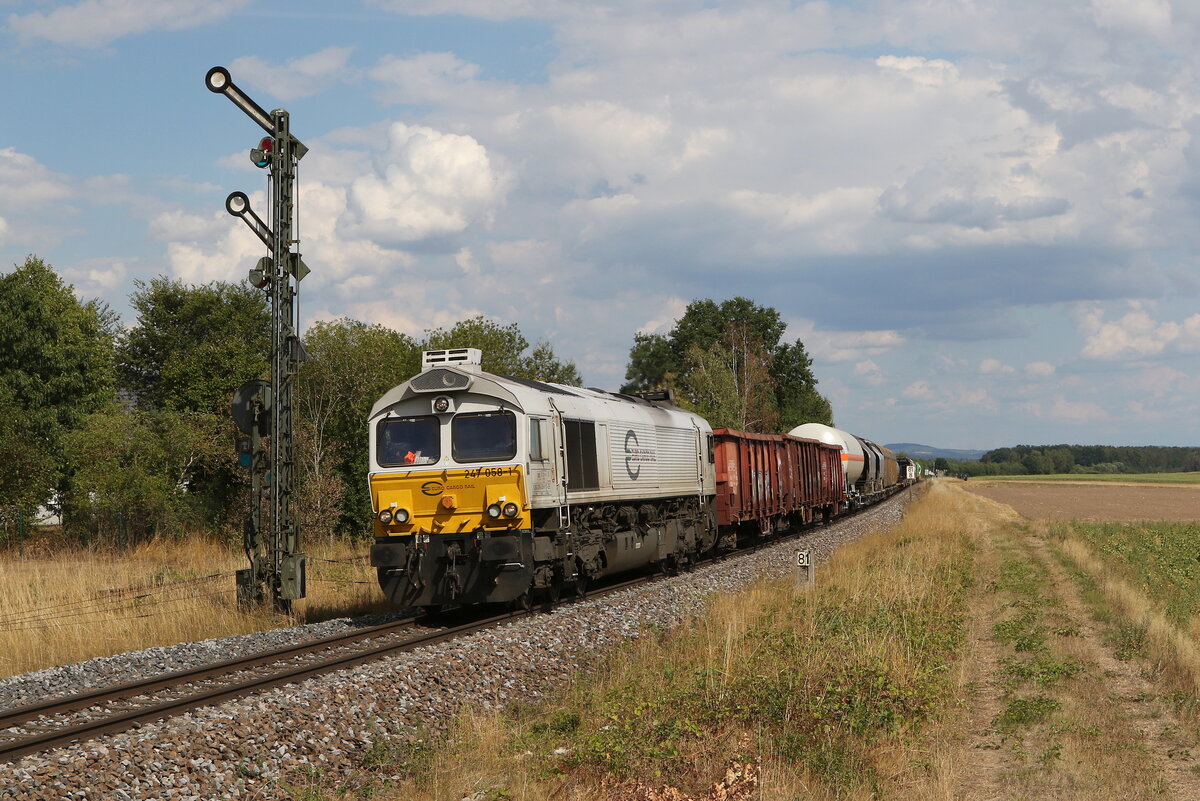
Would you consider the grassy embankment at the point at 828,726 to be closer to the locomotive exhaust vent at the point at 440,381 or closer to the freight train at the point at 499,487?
the freight train at the point at 499,487

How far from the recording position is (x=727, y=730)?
8906 mm

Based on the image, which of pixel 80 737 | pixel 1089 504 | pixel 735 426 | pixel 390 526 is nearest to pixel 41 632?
pixel 390 526

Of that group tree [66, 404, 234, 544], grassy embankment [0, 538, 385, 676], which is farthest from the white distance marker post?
tree [66, 404, 234, 544]

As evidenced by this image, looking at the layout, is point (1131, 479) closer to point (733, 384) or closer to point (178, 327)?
point (733, 384)

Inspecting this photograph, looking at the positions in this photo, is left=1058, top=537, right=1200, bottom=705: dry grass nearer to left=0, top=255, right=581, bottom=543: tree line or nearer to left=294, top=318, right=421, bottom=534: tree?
left=0, top=255, right=581, bottom=543: tree line

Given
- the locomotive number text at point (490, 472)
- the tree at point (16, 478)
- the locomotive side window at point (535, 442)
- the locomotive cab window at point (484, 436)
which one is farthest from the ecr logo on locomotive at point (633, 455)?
the tree at point (16, 478)

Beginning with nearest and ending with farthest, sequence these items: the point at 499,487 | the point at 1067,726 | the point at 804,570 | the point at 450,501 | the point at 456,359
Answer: the point at 1067,726 → the point at 499,487 → the point at 450,501 → the point at 456,359 → the point at 804,570

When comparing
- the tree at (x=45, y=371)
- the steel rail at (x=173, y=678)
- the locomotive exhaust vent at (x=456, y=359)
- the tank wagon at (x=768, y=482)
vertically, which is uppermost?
the tree at (x=45, y=371)

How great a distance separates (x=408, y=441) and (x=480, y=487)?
147cm

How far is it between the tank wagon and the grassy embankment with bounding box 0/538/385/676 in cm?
966

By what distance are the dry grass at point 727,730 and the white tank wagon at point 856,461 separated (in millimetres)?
35563

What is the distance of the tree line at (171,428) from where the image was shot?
3158 centimetres

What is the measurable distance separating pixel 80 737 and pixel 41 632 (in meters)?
6.63

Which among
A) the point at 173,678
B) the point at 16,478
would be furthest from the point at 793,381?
the point at 173,678
